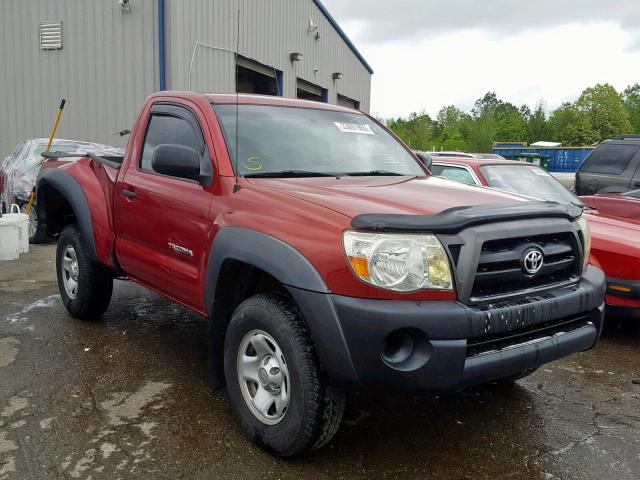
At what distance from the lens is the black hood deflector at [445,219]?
2.52m

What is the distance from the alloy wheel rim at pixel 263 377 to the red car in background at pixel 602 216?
2452 millimetres

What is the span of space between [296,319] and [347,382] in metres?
0.39

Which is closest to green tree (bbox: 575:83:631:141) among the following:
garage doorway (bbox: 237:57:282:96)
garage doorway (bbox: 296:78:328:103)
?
garage doorway (bbox: 296:78:328:103)

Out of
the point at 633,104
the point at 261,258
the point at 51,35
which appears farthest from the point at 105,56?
the point at 633,104

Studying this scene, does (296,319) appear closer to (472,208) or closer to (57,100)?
(472,208)

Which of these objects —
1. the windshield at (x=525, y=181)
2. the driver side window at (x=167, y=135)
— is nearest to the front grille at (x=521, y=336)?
the driver side window at (x=167, y=135)

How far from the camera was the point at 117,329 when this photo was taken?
493 centimetres

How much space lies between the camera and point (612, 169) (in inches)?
375

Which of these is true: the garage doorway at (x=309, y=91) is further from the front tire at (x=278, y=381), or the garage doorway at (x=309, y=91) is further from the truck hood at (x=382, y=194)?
the front tire at (x=278, y=381)

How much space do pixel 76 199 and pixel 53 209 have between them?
84 centimetres

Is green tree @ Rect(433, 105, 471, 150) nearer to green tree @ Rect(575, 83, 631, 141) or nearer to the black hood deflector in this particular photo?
green tree @ Rect(575, 83, 631, 141)

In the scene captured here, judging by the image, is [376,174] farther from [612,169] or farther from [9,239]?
[612,169]

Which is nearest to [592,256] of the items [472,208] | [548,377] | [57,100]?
[548,377]

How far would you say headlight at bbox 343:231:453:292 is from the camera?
8.21 ft
